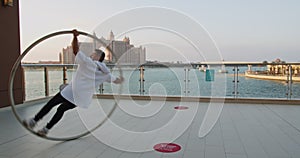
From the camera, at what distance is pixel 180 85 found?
5.81 metres

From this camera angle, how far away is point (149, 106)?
486 centimetres

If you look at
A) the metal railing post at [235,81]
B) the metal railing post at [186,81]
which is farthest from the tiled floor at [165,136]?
the metal railing post at [186,81]

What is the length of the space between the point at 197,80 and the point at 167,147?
11.7 ft

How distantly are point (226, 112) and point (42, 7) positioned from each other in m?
4.41

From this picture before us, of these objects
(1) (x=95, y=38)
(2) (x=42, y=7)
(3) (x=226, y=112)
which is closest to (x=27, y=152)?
(1) (x=95, y=38)

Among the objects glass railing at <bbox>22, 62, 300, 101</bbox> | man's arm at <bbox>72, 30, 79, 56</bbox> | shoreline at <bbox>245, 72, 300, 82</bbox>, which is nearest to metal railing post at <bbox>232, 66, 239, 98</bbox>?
glass railing at <bbox>22, 62, 300, 101</bbox>

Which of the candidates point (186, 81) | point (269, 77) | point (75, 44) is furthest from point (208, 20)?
point (269, 77)

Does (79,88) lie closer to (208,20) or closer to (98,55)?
(98,55)

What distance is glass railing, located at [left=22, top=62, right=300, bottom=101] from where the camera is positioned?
522 centimetres

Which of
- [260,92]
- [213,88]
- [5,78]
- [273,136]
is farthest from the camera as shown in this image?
[260,92]

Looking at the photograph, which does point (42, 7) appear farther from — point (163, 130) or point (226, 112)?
point (226, 112)

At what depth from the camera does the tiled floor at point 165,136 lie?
222cm

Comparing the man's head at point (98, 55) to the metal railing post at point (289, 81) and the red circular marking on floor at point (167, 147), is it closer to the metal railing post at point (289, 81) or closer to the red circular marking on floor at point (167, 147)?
the red circular marking on floor at point (167, 147)

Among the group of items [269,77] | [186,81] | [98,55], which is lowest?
[186,81]
